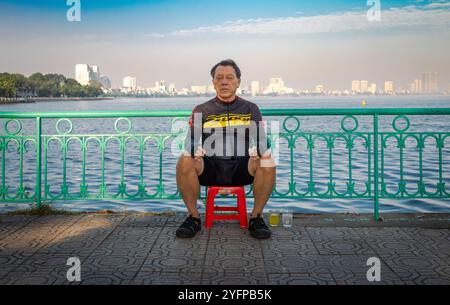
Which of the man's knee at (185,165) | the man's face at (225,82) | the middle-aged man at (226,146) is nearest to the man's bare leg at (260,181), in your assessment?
the middle-aged man at (226,146)

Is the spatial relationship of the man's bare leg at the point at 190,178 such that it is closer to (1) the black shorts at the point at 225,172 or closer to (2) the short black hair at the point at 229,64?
(1) the black shorts at the point at 225,172

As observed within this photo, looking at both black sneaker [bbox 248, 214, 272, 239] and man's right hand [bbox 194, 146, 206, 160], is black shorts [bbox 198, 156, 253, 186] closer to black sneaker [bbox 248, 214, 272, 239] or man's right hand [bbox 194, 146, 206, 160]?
man's right hand [bbox 194, 146, 206, 160]

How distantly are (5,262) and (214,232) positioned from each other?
6.40 ft

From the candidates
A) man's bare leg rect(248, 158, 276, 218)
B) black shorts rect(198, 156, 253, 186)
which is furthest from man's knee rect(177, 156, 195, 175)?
man's bare leg rect(248, 158, 276, 218)

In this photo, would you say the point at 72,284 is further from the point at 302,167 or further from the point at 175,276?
the point at 302,167

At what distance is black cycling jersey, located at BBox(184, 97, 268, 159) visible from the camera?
16.9 feet

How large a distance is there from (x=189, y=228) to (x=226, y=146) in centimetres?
88

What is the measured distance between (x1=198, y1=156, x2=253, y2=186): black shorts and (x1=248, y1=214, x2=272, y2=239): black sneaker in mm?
394

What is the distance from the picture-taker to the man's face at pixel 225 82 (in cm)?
513

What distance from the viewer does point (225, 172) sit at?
17.0 feet

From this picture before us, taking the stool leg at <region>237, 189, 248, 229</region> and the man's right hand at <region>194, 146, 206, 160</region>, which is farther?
the stool leg at <region>237, 189, 248, 229</region>

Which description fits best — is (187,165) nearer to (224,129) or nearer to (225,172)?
(225,172)

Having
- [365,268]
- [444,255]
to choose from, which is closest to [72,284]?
[365,268]

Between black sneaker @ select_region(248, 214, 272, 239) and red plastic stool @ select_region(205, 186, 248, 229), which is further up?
red plastic stool @ select_region(205, 186, 248, 229)
